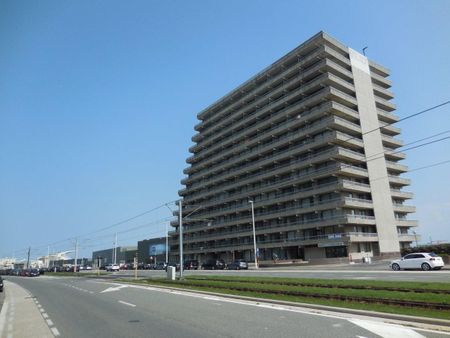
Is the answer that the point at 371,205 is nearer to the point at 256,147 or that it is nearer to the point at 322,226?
the point at 322,226

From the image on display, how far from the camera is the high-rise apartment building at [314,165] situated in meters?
66.0

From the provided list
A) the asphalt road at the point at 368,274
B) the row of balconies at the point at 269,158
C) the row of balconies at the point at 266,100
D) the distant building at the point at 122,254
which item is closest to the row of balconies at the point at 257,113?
the row of balconies at the point at 266,100

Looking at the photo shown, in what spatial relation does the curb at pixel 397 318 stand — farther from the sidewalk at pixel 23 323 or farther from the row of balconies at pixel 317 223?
the row of balconies at pixel 317 223

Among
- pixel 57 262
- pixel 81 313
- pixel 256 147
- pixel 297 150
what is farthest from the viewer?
pixel 57 262

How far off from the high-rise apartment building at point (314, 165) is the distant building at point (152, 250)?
27.6 meters

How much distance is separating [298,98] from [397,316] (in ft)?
230

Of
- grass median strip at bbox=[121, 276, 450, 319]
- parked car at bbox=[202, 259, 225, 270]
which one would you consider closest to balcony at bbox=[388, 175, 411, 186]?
parked car at bbox=[202, 259, 225, 270]

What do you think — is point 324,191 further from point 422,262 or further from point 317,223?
point 422,262

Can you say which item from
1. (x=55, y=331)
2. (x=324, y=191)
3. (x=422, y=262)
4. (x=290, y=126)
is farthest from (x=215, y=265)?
(x=55, y=331)

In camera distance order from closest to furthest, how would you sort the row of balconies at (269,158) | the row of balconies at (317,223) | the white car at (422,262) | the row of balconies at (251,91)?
the white car at (422,262)
the row of balconies at (317,223)
the row of balconies at (269,158)
the row of balconies at (251,91)

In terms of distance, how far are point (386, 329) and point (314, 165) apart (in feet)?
204

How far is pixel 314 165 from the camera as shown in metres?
70.6

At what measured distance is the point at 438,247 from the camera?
5184 centimetres

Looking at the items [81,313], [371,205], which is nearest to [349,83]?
[371,205]
